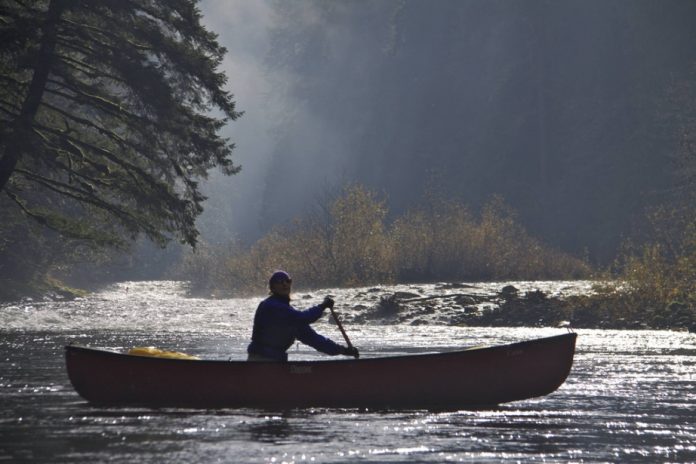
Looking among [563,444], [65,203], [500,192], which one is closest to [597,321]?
[563,444]

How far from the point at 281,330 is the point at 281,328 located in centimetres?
3

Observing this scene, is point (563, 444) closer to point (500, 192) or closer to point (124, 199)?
point (124, 199)

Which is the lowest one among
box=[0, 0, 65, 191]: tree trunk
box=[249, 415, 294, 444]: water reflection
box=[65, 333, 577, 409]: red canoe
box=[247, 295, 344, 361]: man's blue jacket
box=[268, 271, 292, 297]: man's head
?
box=[249, 415, 294, 444]: water reflection

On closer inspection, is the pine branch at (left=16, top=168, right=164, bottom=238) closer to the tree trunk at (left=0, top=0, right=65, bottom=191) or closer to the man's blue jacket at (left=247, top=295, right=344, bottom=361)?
the tree trunk at (left=0, top=0, right=65, bottom=191)

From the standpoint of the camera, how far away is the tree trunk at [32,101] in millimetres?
21438

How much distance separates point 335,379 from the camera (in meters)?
11.7

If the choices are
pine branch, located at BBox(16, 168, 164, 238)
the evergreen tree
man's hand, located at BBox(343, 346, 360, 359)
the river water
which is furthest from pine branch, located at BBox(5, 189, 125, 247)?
man's hand, located at BBox(343, 346, 360, 359)

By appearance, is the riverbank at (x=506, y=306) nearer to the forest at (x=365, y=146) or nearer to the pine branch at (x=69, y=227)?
the forest at (x=365, y=146)

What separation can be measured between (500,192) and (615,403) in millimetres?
49559

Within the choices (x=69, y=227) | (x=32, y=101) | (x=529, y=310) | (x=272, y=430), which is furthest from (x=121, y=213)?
(x=272, y=430)

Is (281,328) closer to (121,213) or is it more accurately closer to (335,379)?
(335,379)

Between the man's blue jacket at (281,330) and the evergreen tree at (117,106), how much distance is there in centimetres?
1131

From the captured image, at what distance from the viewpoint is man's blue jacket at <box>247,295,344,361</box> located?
12094 millimetres

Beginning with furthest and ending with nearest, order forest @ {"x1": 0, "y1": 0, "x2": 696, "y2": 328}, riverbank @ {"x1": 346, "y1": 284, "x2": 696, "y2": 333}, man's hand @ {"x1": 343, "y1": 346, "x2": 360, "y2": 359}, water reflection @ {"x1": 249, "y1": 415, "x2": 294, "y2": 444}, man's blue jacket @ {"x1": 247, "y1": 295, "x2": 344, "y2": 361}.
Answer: forest @ {"x1": 0, "y1": 0, "x2": 696, "y2": 328} < riverbank @ {"x1": 346, "y1": 284, "x2": 696, "y2": 333} < man's hand @ {"x1": 343, "y1": 346, "x2": 360, "y2": 359} < man's blue jacket @ {"x1": 247, "y1": 295, "x2": 344, "y2": 361} < water reflection @ {"x1": 249, "y1": 415, "x2": 294, "y2": 444}
